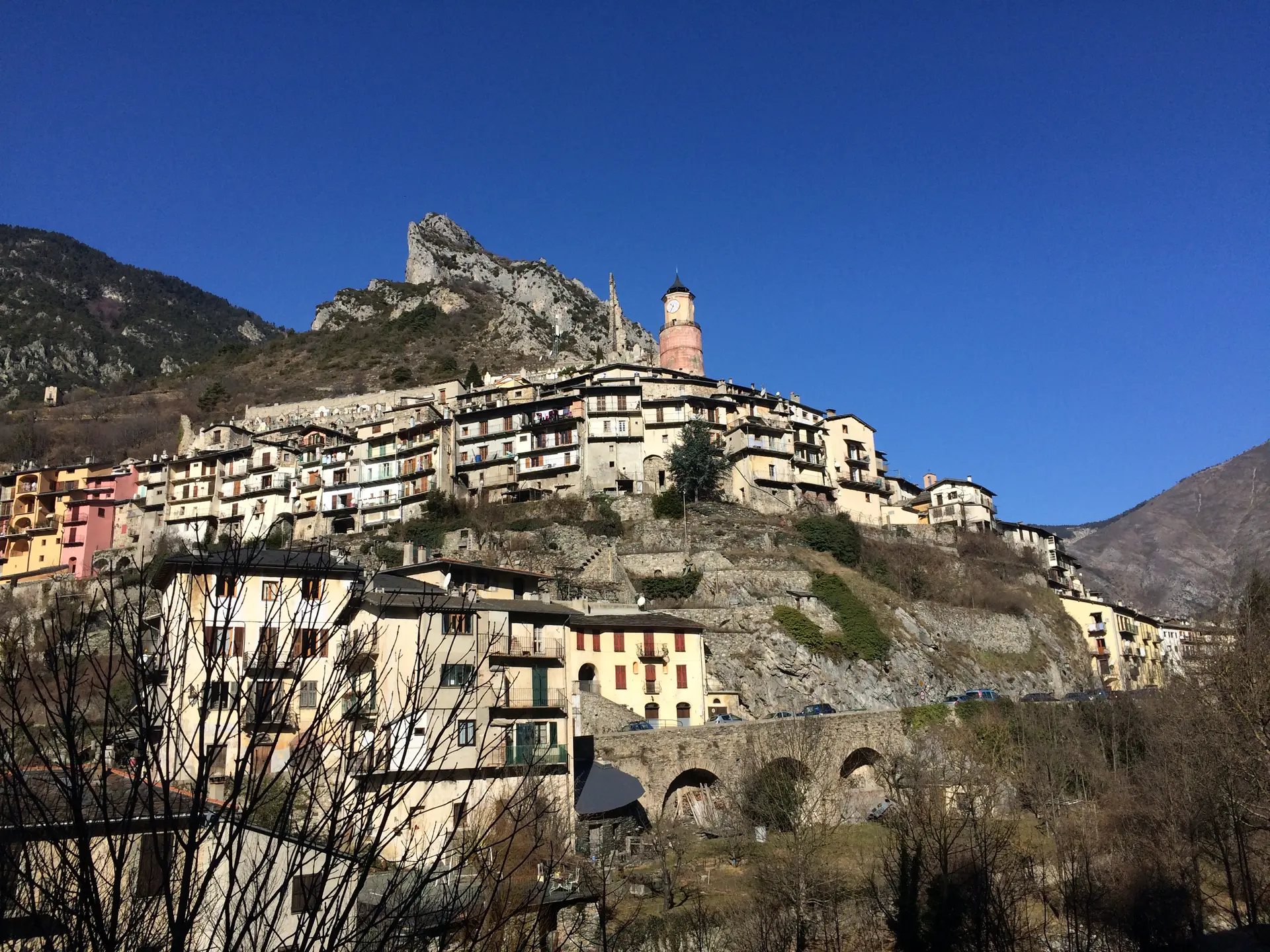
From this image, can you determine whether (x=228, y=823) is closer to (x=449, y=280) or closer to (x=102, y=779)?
(x=102, y=779)

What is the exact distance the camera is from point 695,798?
4047 cm

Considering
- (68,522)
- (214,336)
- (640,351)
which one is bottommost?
(68,522)

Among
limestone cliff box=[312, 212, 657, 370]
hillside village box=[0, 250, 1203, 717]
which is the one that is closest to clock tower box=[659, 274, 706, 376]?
hillside village box=[0, 250, 1203, 717]

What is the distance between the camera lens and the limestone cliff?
125m

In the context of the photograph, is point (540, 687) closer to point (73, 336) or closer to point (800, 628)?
point (800, 628)

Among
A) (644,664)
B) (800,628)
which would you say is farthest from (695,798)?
(800,628)

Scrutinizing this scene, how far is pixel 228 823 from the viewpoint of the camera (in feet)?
25.2

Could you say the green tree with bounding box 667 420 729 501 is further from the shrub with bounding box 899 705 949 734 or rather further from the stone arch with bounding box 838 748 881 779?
the stone arch with bounding box 838 748 881 779

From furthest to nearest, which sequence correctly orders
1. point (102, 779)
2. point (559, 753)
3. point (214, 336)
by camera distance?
point (214, 336)
point (559, 753)
point (102, 779)

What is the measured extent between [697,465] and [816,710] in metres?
23.9

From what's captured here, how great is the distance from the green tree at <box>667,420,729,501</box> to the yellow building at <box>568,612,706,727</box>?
2036 centimetres

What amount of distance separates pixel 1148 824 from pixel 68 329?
16519cm

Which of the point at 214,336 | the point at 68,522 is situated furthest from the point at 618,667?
the point at 214,336

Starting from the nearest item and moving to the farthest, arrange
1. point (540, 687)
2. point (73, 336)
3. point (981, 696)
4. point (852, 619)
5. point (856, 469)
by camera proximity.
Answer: point (540, 687) → point (981, 696) → point (852, 619) → point (856, 469) → point (73, 336)
